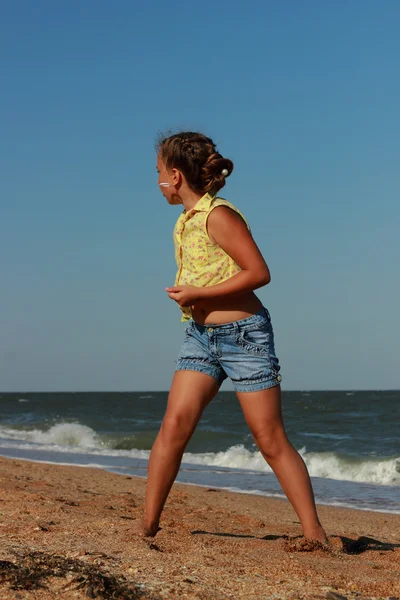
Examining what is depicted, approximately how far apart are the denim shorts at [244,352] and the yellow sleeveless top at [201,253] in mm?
210

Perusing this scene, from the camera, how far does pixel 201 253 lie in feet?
11.7

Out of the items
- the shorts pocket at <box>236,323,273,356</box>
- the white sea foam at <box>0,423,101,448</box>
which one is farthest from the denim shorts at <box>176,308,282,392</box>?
the white sea foam at <box>0,423,101,448</box>

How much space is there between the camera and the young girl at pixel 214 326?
3500 millimetres

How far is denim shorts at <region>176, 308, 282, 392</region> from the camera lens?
3.50 m

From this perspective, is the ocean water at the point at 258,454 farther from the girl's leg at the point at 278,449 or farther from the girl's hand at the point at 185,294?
the girl's hand at the point at 185,294

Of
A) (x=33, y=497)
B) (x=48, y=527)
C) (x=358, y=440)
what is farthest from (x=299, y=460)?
(x=358, y=440)

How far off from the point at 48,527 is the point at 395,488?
7.50 m

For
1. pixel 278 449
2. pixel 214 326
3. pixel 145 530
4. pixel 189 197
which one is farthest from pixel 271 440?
pixel 189 197

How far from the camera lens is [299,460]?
3.66 metres

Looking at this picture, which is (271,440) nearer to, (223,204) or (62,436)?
(223,204)

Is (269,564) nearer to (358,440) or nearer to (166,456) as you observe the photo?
(166,456)

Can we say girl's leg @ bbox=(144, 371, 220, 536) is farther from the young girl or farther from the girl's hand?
the girl's hand

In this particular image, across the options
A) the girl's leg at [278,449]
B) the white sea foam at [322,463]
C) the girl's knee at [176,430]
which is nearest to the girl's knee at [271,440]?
the girl's leg at [278,449]

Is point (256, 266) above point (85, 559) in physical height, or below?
above
